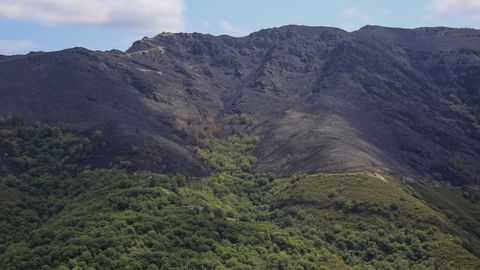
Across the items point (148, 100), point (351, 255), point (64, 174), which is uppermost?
point (148, 100)

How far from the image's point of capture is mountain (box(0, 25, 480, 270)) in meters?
99.1

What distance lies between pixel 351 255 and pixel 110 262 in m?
42.2

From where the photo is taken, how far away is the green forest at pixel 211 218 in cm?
9456

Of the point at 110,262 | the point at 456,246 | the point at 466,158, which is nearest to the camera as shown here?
the point at 110,262

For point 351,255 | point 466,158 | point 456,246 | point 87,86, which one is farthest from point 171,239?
point 466,158

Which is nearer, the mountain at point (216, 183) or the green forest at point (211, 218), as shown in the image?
the green forest at point (211, 218)

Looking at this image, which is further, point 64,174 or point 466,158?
point 466,158

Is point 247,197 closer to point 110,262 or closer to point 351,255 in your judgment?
point 351,255

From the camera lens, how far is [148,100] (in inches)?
7589

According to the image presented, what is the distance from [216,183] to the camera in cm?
14000

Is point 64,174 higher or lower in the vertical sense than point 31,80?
lower

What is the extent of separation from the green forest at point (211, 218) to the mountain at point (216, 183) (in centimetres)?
31

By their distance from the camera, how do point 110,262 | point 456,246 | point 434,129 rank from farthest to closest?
point 434,129 → point 456,246 → point 110,262

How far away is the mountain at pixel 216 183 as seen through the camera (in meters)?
99.1
